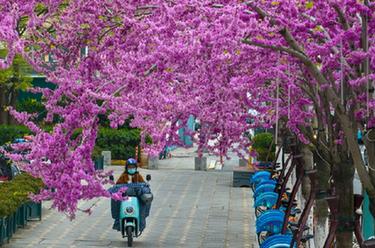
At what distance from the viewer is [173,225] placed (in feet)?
62.3

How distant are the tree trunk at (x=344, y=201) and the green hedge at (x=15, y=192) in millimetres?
6438

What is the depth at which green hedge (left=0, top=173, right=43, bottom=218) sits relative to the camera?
49.1 feet

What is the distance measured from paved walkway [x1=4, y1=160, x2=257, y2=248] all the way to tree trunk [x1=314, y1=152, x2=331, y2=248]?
11.2 feet

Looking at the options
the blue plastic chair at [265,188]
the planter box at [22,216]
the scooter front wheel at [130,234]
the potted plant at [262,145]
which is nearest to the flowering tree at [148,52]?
the scooter front wheel at [130,234]

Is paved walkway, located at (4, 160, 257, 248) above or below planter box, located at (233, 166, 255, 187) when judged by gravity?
below

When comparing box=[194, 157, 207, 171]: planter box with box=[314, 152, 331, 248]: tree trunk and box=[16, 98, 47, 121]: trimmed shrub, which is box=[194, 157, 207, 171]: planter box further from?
box=[314, 152, 331, 248]: tree trunk

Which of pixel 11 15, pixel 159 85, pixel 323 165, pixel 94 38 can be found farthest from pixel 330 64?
pixel 323 165

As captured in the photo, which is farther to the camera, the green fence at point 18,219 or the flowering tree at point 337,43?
the green fence at point 18,219

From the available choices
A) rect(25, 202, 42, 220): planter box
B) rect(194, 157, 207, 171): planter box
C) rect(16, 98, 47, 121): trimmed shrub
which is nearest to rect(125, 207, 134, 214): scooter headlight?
rect(25, 202, 42, 220): planter box

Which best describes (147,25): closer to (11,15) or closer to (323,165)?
(11,15)

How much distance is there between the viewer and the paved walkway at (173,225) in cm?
1652

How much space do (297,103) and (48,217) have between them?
9264 millimetres

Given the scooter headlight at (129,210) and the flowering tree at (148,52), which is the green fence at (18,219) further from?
the flowering tree at (148,52)

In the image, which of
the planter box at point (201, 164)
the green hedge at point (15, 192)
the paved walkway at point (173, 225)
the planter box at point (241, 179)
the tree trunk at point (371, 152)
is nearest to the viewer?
the tree trunk at point (371, 152)
